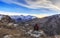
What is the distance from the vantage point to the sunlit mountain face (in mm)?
2420

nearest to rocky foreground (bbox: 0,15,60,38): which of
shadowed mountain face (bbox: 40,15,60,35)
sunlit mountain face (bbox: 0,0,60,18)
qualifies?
shadowed mountain face (bbox: 40,15,60,35)

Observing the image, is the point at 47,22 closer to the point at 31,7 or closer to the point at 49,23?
the point at 49,23

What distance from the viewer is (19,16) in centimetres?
244

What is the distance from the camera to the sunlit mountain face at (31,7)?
7.94 ft

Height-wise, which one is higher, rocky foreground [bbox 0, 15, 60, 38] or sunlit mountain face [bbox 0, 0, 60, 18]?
sunlit mountain face [bbox 0, 0, 60, 18]

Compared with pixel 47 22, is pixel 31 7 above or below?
above

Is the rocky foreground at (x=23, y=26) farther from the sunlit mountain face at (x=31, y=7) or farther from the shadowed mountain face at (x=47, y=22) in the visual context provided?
the sunlit mountain face at (x=31, y=7)

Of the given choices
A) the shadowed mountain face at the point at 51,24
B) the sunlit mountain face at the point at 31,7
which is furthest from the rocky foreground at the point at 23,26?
the sunlit mountain face at the point at 31,7

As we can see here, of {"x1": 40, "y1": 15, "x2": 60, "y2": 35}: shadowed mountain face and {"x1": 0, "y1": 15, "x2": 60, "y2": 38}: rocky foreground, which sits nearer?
{"x1": 0, "y1": 15, "x2": 60, "y2": 38}: rocky foreground

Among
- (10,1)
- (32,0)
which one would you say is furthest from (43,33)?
(10,1)

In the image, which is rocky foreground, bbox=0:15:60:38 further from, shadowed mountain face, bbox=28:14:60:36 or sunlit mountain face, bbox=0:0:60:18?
sunlit mountain face, bbox=0:0:60:18

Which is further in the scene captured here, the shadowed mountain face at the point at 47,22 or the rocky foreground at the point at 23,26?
the shadowed mountain face at the point at 47,22

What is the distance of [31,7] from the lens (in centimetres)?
248

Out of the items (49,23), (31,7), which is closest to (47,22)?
(49,23)
